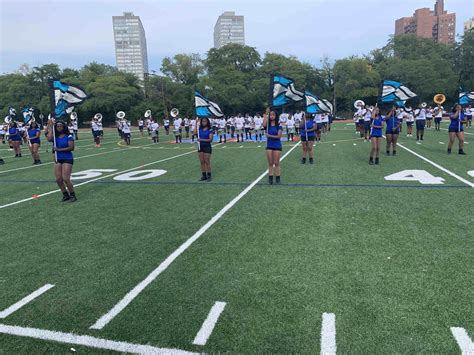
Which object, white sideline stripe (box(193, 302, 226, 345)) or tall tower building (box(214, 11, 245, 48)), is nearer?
white sideline stripe (box(193, 302, 226, 345))

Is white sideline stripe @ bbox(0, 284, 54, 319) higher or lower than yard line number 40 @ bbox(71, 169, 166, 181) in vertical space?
lower

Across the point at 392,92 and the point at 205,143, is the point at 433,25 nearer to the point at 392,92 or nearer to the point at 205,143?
the point at 392,92

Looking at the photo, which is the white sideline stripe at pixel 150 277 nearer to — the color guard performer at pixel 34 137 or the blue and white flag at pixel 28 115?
the color guard performer at pixel 34 137

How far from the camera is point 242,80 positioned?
64.1m

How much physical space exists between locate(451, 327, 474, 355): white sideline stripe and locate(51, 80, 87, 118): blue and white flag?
864 cm

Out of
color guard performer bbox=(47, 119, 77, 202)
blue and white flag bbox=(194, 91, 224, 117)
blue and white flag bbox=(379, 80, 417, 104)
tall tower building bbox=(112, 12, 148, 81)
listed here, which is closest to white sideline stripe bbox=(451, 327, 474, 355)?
color guard performer bbox=(47, 119, 77, 202)

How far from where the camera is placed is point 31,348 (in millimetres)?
3059

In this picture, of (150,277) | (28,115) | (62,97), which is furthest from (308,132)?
(28,115)

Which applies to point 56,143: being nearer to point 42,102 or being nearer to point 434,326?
point 434,326

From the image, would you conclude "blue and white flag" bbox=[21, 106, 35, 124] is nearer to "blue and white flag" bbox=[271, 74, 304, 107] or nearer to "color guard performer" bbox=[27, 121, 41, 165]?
"color guard performer" bbox=[27, 121, 41, 165]

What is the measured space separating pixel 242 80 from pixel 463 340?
6390 centimetres

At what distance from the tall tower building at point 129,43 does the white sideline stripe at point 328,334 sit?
7640 inches

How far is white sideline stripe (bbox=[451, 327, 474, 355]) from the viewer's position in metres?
2.87

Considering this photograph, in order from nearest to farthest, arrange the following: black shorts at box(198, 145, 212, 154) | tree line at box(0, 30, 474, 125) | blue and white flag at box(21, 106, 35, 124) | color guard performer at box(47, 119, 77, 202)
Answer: color guard performer at box(47, 119, 77, 202), black shorts at box(198, 145, 212, 154), blue and white flag at box(21, 106, 35, 124), tree line at box(0, 30, 474, 125)
